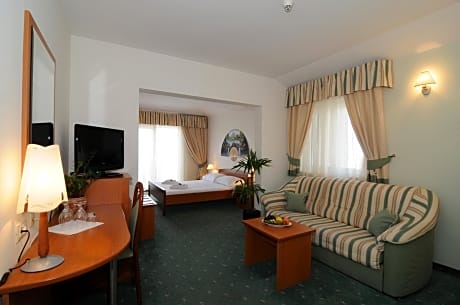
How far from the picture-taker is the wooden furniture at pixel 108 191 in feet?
8.06

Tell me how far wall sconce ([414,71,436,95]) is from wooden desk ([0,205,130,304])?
135 inches

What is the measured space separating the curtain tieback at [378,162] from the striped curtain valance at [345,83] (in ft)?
3.11

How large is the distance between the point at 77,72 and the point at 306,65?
328cm

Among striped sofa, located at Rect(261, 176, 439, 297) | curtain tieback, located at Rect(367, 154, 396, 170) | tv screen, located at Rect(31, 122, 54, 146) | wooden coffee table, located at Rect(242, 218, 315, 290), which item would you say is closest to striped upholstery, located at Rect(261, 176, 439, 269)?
striped sofa, located at Rect(261, 176, 439, 297)

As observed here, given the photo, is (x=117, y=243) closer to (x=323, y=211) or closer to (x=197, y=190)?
(x=323, y=211)

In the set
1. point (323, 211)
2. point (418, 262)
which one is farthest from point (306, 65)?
point (418, 262)

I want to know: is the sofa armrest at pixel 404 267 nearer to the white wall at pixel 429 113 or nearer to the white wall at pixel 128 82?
the white wall at pixel 429 113

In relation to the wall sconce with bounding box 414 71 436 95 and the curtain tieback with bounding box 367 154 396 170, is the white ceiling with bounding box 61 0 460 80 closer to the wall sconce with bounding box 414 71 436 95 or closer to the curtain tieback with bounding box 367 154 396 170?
the wall sconce with bounding box 414 71 436 95

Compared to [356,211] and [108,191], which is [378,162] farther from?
[108,191]

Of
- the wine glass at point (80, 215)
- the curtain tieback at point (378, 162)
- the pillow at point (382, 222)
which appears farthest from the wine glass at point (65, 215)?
the curtain tieback at point (378, 162)

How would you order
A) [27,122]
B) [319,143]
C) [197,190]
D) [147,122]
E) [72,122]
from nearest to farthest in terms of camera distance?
[27,122], [72,122], [319,143], [197,190], [147,122]

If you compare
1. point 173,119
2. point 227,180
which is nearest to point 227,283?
point 227,180

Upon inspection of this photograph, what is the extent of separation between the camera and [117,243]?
56.1 inches

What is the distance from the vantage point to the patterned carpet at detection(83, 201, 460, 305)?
6.87ft
